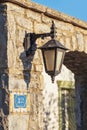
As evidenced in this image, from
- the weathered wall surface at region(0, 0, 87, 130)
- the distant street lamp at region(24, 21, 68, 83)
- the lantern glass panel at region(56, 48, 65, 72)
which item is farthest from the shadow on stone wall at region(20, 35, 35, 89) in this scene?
the lantern glass panel at region(56, 48, 65, 72)

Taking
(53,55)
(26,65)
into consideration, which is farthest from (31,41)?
(53,55)

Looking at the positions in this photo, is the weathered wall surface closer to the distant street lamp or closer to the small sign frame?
the small sign frame

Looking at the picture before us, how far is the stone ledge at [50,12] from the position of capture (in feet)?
15.9

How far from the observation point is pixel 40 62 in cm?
502

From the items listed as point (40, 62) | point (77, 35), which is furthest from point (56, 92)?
point (40, 62)

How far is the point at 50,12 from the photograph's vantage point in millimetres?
5254

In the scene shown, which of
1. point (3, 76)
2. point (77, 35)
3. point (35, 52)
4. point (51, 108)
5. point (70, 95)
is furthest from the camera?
point (70, 95)

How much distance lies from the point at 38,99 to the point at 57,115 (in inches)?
143

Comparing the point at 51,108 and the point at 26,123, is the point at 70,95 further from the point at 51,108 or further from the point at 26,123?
the point at 26,123

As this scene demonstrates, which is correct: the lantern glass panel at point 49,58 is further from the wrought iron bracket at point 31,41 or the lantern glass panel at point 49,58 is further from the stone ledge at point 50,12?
the stone ledge at point 50,12

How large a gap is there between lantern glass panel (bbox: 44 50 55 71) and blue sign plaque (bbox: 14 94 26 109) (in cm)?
42

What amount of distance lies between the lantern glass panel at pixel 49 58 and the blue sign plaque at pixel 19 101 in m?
0.42

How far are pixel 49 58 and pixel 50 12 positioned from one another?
0.82 metres

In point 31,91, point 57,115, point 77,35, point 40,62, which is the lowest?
point 57,115
